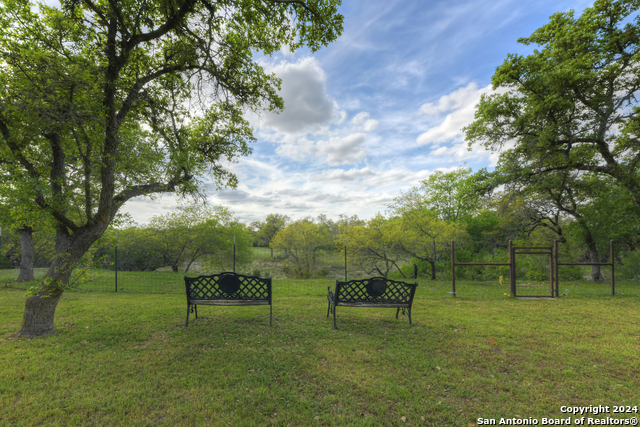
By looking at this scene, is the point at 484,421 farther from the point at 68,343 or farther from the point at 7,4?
the point at 7,4

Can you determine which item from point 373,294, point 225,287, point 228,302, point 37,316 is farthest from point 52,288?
point 373,294

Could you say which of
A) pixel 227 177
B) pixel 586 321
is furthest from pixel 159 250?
pixel 586 321

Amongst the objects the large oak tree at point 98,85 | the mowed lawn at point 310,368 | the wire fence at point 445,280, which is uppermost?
the large oak tree at point 98,85

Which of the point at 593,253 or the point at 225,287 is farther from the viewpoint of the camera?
the point at 593,253

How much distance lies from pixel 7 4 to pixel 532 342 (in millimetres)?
9956

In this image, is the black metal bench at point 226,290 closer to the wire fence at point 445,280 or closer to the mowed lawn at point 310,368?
the mowed lawn at point 310,368

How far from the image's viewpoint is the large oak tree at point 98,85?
142 inches

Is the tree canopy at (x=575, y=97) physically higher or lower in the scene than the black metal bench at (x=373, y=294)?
higher

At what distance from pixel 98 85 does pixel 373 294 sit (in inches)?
227

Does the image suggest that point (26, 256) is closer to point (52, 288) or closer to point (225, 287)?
point (52, 288)

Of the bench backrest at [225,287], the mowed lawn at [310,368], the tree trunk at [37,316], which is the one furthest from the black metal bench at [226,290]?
the tree trunk at [37,316]

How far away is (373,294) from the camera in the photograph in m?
4.91

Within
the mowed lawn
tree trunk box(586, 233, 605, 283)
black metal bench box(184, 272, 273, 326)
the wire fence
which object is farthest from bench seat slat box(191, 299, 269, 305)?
tree trunk box(586, 233, 605, 283)

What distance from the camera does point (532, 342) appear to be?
4090 mm
